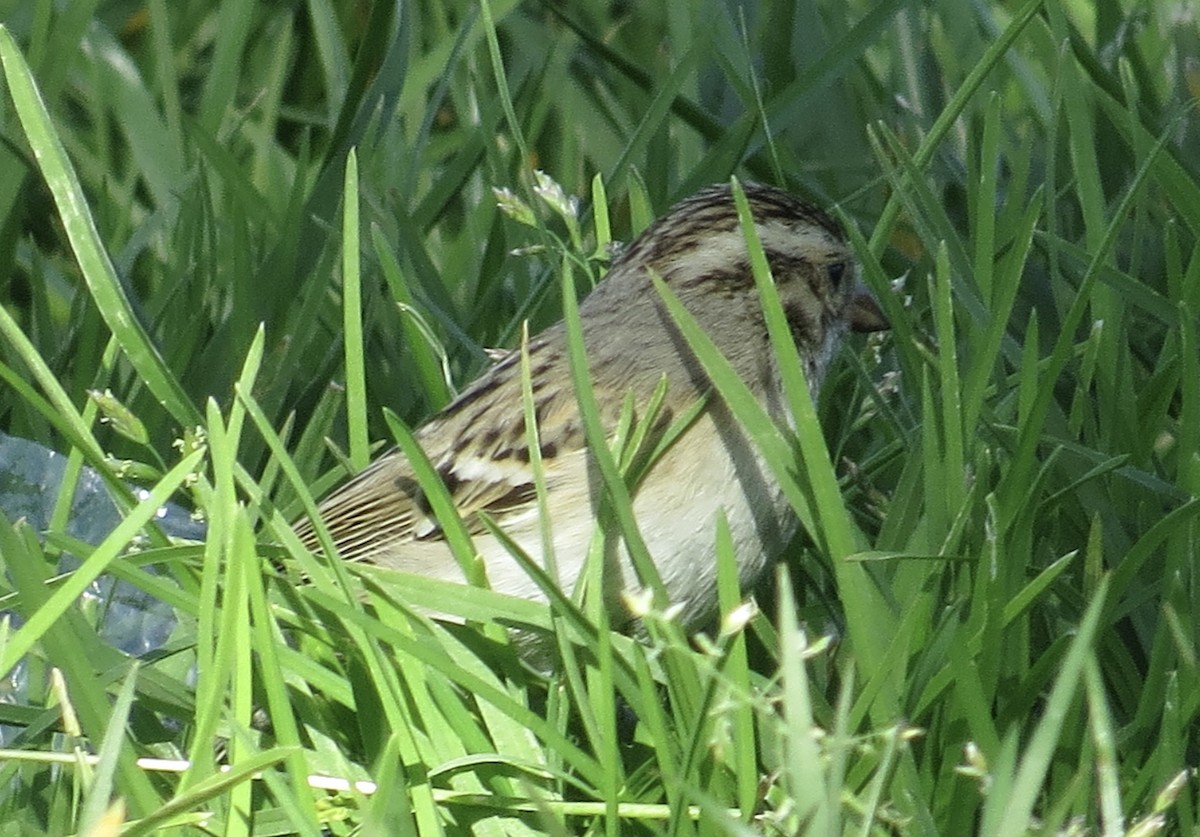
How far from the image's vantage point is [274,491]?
8.82ft

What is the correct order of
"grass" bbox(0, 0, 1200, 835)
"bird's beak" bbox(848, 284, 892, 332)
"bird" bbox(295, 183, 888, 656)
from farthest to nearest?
"bird's beak" bbox(848, 284, 892, 332) → "bird" bbox(295, 183, 888, 656) → "grass" bbox(0, 0, 1200, 835)

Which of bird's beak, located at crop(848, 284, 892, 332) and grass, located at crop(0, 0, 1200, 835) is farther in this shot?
bird's beak, located at crop(848, 284, 892, 332)

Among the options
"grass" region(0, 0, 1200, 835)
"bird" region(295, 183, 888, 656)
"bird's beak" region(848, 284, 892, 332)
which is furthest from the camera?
"bird's beak" region(848, 284, 892, 332)

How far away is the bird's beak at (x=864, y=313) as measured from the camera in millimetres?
2771

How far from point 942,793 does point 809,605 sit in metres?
0.48

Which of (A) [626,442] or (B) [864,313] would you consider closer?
(A) [626,442]

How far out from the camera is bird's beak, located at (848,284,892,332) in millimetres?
2771

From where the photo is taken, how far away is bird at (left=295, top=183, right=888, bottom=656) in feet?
7.67

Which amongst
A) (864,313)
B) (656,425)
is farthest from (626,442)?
(864,313)

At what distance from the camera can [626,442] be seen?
2.20m

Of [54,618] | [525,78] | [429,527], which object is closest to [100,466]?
[54,618]

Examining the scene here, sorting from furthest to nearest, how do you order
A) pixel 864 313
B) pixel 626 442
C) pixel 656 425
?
pixel 864 313
pixel 656 425
pixel 626 442

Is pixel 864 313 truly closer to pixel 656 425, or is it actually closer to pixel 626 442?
pixel 656 425

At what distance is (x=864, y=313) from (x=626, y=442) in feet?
2.26
